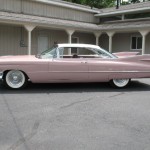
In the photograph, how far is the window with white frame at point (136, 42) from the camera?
24620 mm

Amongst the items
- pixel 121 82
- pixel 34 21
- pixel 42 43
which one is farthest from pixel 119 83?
pixel 42 43

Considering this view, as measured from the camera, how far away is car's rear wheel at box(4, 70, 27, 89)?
337 inches

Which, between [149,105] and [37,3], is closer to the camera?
[149,105]

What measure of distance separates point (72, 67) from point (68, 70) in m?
0.16

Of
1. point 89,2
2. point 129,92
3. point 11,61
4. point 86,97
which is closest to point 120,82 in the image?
point 129,92

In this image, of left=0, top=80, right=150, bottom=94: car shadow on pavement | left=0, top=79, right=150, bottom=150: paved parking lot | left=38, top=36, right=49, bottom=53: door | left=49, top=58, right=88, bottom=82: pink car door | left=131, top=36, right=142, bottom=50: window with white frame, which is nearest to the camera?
left=0, top=79, right=150, bottom=150: paved parking lot

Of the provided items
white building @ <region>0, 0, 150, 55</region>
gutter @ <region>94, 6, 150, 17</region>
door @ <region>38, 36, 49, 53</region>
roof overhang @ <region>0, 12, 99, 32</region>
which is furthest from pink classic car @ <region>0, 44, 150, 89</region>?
gutter @ <region>94, 6, 150, 17</region>

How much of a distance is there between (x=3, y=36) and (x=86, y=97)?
13.6 metres

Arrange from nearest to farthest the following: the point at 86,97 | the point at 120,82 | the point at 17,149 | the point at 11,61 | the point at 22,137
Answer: the point at 17,149 < the point at 22,137 < the point at 86,97 < the point at 11,61 < the point at 120,82

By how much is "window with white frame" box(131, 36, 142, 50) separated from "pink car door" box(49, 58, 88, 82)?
16.7 m

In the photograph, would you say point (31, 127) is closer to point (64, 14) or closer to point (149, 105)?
point (149, 105)

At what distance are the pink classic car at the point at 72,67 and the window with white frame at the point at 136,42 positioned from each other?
1567cm

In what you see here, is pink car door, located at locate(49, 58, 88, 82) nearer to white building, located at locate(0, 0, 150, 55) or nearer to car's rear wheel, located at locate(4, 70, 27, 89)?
car's rear wheel, located at locate(4, 70, 27, 89)

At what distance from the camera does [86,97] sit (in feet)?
25.5
